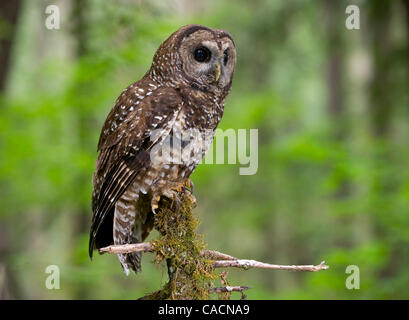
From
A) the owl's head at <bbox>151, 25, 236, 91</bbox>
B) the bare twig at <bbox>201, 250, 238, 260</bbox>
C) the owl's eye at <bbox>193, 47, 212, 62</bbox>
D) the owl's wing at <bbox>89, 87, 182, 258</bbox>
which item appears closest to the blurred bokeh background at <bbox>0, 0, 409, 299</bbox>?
the owl's wing at <bbox>89, 87, 182, 258</bbox>

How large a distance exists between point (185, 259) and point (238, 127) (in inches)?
253

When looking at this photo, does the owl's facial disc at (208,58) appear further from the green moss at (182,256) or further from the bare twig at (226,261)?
the bare twig at (226,261)

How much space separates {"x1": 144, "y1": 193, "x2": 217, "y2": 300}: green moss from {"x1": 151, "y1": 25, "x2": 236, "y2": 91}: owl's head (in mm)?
846

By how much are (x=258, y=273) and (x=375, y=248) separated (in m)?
9.96

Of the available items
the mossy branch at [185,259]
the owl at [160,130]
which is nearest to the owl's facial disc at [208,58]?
the owl at [160,130]

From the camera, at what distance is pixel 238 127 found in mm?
8859

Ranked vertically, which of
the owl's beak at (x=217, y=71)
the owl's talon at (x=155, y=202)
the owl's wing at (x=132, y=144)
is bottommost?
the owl's talon at (x=155, y=202)

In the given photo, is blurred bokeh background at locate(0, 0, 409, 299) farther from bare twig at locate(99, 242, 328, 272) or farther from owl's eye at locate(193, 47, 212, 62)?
owl's eye at locate(193, 47, 212, 62)

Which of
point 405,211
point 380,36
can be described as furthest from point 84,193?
point 380,36

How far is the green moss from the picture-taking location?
100 inches

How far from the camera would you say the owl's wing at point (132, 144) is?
292cm

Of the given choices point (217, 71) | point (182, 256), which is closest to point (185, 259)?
point (182, 256)

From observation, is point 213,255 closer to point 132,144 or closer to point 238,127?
point 132,144

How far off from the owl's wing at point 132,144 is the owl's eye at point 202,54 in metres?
0.29
